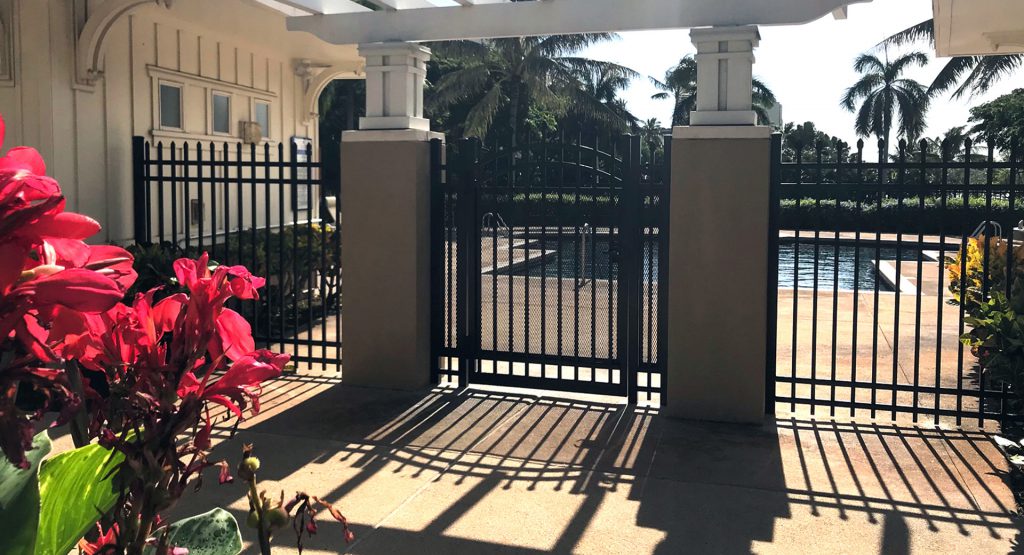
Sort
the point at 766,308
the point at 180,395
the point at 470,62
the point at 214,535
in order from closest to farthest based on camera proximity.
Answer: the point at 180,395
the point at 214,535
the point at 766,308
the point at 470,62

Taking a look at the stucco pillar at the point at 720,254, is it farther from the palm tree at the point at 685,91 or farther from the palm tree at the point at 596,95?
the palm tree at the point at 685,91

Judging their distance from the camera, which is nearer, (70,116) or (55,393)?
(55,393)

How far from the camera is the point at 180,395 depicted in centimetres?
123

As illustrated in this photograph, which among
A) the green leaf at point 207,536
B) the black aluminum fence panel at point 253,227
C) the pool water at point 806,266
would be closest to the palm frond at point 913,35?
the pool water at point 806,266

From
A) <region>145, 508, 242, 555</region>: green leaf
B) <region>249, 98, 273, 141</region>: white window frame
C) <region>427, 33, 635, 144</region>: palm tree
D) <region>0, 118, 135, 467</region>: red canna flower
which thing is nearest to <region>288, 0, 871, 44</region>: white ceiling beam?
<region>249, 98, 273, 141</region>: white window frame

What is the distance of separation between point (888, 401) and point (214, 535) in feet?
23.6

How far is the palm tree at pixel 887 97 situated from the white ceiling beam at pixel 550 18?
51.4 metres

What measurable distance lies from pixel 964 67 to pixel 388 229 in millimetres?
40160

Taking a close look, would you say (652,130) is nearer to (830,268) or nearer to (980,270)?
(830,268)

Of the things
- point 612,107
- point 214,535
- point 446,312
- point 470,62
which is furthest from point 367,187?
point 612,107

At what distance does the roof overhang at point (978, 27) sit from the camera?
7362 mm

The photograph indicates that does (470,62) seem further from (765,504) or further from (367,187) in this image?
(765,504)

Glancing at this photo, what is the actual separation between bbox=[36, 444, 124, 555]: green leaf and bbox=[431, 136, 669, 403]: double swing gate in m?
5.79

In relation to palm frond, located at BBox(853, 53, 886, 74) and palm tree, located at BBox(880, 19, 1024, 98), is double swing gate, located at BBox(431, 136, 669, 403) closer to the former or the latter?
palm tree, located at BBox(880, 19, 1024, 98)
